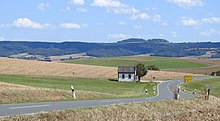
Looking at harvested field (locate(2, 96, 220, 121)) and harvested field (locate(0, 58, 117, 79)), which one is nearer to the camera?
harvested field (locate(2, 96, 220, 121))

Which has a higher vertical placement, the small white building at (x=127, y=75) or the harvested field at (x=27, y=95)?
the harvested field at (x=27, y=95)

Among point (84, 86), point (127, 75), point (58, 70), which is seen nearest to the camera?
point (84, 86)

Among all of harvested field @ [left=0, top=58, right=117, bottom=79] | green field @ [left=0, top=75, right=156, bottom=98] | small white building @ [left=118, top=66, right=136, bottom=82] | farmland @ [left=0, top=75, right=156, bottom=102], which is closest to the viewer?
farmland @ [left=0, top=75, right=156, bottom=102]

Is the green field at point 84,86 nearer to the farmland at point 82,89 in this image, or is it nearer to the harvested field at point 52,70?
the farmland at point 82,89

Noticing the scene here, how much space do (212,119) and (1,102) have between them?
1198 centimetres

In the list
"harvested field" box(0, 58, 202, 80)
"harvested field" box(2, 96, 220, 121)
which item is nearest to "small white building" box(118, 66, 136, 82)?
"harvested field" box(0, 58, 202, 80)

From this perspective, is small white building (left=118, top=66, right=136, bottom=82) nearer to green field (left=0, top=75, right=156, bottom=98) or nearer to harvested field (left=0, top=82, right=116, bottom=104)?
green field (left=0, top=75, right=156, bottom=98)

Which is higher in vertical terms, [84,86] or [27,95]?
[27,95]

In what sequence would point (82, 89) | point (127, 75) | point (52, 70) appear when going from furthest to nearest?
point (52, 70), point (127, 75), point (82, 89)

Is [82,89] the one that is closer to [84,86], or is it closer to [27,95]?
[84,86]

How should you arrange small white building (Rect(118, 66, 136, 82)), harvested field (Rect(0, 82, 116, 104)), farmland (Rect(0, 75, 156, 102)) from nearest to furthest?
harvested field (Rect(0, 82, 116, 104)) < farmland (Rect(0, 75, 156, 102)) < small white building (Rect(118, 66, 136, 82))

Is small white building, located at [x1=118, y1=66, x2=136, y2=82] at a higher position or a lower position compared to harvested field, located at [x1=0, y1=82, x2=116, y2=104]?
lower

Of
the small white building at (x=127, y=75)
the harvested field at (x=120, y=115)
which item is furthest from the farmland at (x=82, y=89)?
the small white building at (x=127, y=75)

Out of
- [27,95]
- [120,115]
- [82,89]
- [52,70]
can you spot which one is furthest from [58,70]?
[120,115]
